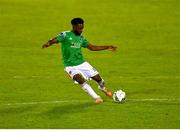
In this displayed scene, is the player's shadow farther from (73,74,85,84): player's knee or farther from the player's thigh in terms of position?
the player's thigh

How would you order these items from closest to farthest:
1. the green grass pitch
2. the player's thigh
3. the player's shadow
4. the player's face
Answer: the green grass pitch < the player's shadow < the player's face < the player's thigh

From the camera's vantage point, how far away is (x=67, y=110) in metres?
21.5

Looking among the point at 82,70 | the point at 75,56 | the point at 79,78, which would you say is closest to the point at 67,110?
the point at 79,78

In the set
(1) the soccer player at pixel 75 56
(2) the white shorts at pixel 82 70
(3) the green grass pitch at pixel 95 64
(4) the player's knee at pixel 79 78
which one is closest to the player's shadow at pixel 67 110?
(3) the green grass pitch at pixel 95 64

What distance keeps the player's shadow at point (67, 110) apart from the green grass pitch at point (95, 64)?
3cm

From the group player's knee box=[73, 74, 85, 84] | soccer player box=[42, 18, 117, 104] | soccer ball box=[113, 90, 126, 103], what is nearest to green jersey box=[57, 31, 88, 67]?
soccer player box=[42, 18, 117, 104]

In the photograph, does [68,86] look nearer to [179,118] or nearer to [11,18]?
[179,118]

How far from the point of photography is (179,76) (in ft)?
94.5

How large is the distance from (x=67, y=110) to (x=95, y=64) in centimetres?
1082

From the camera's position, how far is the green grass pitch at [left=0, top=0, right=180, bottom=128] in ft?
67.8

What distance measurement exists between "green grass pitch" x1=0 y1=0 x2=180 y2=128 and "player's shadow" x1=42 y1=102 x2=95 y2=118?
1.1 inches

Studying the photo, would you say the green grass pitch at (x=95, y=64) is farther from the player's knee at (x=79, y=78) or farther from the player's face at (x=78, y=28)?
the player's face at (x=78, y=28)

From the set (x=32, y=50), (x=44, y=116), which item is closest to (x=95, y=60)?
(x=32, y=50)

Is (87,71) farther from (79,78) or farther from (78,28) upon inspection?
(78,28)
